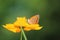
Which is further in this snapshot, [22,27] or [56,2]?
[56,2]

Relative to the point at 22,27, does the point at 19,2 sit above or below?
above

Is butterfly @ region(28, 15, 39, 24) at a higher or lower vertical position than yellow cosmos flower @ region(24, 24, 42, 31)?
higher

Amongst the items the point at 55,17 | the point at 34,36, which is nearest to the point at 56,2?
the point at 55,17

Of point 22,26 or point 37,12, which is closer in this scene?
point 22,26

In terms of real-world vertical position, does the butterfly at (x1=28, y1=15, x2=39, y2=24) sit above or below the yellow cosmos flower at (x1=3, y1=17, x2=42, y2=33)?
above

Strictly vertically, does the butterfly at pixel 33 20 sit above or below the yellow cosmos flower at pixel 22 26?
above

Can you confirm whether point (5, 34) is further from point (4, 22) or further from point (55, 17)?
point (55, 17)

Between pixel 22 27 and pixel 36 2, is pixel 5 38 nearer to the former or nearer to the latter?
pixel 22 27

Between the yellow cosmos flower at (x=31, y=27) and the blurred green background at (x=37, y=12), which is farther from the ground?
the blurred green background at (x=37, y=12)
